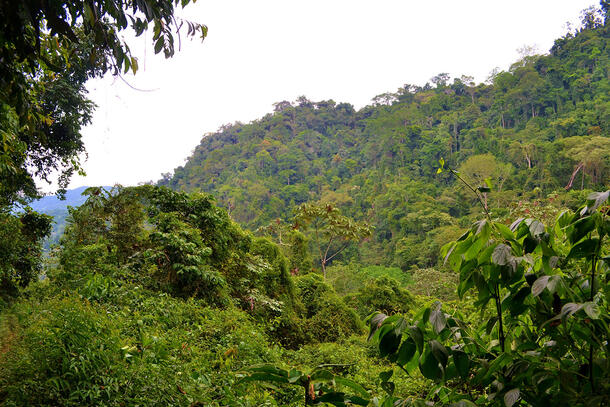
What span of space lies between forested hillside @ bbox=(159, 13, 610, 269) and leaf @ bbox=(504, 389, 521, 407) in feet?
70.5

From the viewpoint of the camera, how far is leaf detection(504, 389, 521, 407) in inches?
29.8

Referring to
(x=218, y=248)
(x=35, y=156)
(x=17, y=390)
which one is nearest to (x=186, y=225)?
(x=218, y=248)

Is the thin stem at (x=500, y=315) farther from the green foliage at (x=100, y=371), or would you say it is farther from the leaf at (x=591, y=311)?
the green foliage at (x=100, y=371)

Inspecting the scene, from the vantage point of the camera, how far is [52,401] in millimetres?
2053

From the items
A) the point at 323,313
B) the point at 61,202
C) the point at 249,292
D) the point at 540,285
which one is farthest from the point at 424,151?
the point at 61,202

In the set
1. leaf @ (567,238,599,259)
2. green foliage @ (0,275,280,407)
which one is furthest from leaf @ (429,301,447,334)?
green foliage @ (0,275,280,407)

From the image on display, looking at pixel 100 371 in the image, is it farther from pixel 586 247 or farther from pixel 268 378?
pixel 586 247

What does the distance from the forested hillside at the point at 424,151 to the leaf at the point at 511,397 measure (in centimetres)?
2148

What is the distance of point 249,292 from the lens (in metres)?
6.99

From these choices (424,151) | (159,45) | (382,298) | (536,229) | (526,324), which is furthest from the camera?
(424,151)

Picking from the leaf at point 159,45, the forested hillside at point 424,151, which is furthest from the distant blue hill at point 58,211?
the forested hillside at point 424,151

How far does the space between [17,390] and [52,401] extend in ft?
0.61

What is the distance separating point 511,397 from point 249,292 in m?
6.50

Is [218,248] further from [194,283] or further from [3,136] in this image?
[3,136]
